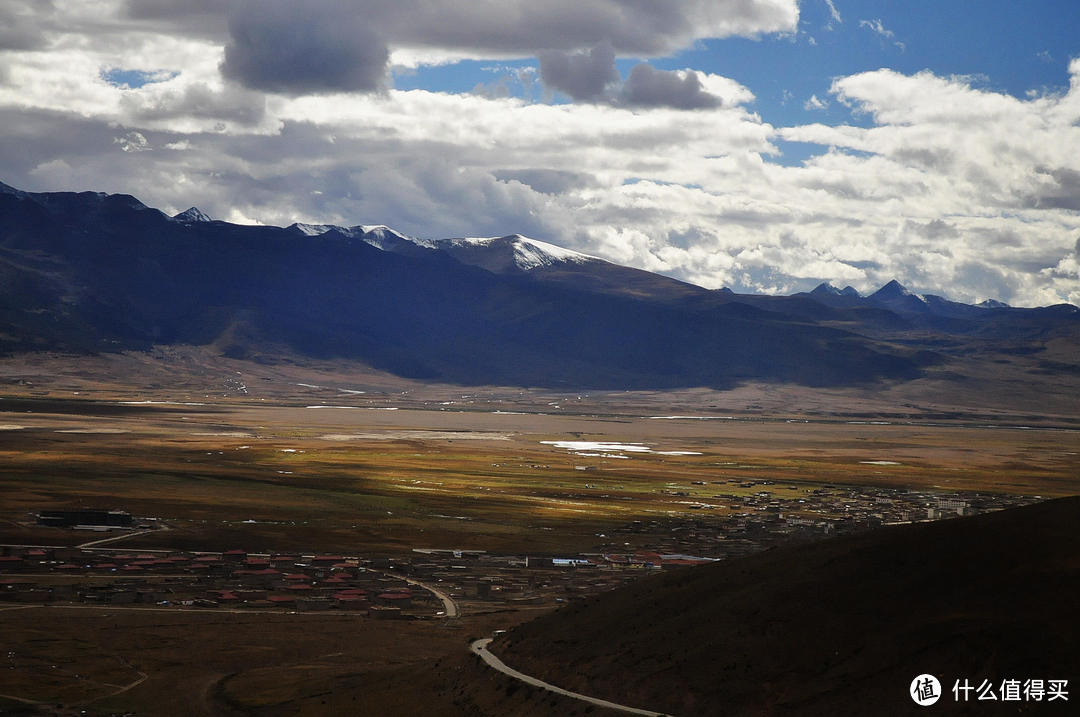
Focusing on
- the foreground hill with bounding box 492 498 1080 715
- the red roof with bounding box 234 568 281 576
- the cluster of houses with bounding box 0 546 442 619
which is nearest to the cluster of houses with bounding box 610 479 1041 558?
the cluster of houses with bounding box 0 546 442 619

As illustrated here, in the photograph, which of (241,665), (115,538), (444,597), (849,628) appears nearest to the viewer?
(849,628)

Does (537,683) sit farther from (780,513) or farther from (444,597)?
(780,513)

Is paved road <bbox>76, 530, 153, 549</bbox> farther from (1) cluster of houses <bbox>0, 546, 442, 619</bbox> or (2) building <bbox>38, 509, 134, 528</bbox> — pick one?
(2) building <bbox>38, 509, 134, 528</bbox>

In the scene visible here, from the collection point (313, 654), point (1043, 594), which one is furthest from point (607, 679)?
point (313, 654)

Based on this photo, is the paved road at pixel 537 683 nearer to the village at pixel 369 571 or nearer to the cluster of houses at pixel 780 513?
the village at pixel 369 571

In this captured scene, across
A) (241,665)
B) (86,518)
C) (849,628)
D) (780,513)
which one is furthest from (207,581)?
(780,513)

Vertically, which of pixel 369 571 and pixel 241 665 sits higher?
pixel 241 665

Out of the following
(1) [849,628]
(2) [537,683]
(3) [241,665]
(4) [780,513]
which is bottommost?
(4) [780,513]
